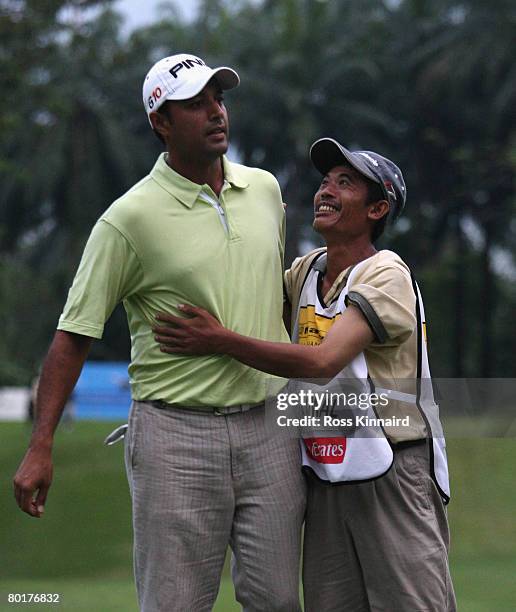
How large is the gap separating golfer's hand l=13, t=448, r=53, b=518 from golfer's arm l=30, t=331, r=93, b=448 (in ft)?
0.13

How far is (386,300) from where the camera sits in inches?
169

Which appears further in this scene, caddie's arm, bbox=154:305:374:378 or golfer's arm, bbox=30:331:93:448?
golfer's arm, bbox=30:331:93:448

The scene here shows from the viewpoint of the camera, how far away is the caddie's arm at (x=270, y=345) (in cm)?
429

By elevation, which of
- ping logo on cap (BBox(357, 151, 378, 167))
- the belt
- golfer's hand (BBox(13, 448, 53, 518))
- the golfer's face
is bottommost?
golfer's hand (BBox(13, 448, 53, 518))

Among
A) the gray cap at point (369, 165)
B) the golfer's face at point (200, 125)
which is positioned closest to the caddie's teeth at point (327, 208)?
the gray cap at point (369, 165)

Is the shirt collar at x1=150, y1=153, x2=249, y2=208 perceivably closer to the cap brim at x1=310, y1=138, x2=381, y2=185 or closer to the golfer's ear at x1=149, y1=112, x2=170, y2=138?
the golfer's ear at x1=149, y1=112, x2=170, y2=138

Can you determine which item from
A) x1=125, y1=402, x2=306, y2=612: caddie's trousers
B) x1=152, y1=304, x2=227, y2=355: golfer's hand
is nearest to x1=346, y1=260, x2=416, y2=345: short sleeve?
x1=152, y1=304, x2=227, y2=355: golfer's hand

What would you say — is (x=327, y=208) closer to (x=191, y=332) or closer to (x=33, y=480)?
(x=191, y=332)

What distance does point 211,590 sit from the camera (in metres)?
4.51

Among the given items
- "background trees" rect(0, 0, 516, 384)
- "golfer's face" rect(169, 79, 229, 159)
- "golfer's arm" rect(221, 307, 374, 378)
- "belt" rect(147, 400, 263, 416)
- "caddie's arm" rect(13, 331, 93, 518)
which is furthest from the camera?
"background trees" rect(0, 0, 516, 384)

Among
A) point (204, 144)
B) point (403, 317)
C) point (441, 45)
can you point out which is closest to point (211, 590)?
point (403, 317)

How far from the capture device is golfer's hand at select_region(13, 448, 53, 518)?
4.38m

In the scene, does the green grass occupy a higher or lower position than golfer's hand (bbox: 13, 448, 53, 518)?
lower

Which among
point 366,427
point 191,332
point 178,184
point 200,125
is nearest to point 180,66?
point 200,125
